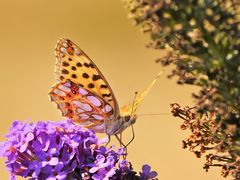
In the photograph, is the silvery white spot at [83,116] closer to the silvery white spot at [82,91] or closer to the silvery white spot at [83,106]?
the silvery white spot at [83,106]

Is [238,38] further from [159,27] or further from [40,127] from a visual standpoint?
[40,127]

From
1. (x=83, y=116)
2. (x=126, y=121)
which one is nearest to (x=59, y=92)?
(x=83, y=116)

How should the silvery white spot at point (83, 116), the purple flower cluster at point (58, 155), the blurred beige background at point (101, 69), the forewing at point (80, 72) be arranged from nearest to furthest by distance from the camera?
the purple flower cluster at point (58, 155)
the silvery white spot at point (83, 116)
the forewing at point (80, 72)
the blurred beige background at point (101, 69)

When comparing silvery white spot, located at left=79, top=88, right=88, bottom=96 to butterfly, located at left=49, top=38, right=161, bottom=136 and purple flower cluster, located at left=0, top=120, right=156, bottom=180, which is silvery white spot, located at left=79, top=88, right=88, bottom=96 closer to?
butterfly, located at left=49, top=38, right=161, bottom=136

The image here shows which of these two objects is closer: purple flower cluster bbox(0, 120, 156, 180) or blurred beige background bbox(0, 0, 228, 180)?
purple flower cluster bbox(0, 120, 156, 180)

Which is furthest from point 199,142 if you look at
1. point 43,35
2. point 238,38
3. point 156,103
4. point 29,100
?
point 43,35

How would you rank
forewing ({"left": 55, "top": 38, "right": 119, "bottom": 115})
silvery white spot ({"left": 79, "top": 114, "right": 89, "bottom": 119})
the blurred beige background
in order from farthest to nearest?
the blurred beige background → forewing ({"left": 55, "top": 38, "right": 119, "bottom": 115}) → silvery white spot ({"left": 79, "top": 114, "right": 89, "bottom": 119})

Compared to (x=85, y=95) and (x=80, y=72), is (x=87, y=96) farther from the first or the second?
(x=80, y=72)

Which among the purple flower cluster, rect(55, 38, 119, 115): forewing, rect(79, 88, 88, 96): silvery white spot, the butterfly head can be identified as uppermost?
rect(55, 38, 119, 115): forewing

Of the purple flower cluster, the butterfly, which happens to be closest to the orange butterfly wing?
Answer: the butterfly

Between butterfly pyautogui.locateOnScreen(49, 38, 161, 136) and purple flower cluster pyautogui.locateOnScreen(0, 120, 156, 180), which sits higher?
butterfly pyautogui.locateOnScreen(49, 38, 161, 136)

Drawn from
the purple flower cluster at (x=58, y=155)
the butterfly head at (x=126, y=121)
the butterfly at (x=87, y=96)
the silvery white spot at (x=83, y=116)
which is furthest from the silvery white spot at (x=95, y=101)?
the purple flower cluster at (x=58, y=155)
